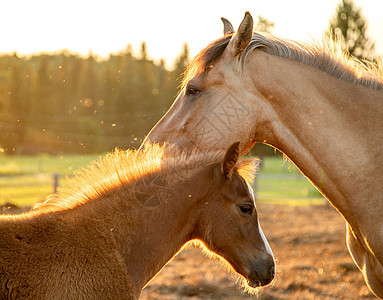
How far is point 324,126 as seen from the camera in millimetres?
3037

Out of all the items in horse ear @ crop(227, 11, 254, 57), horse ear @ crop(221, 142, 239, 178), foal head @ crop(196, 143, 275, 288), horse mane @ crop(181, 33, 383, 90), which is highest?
horse ear @ crop(227, 11, 254, 57)

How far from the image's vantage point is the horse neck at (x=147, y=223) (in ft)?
9.27

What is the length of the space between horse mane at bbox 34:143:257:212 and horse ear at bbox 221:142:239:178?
0.11 metres

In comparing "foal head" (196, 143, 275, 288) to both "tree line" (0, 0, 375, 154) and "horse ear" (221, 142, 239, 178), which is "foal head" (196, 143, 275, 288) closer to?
"horse ear" (221, 142, 239, 178)

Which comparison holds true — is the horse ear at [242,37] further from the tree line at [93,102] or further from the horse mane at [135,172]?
the tree line at [93,102]

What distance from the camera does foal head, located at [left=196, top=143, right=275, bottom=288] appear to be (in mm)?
3049

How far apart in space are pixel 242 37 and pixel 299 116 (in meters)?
Result: 0.66

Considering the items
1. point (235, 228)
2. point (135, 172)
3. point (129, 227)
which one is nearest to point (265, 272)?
point (235, 228)

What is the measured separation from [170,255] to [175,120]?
3.09ft

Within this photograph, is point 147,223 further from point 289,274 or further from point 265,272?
point 289,274

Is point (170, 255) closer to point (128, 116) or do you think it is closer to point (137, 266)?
point (137, 266)

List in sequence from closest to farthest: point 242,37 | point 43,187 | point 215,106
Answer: point 242,37 → point 215,106 → point 43,187

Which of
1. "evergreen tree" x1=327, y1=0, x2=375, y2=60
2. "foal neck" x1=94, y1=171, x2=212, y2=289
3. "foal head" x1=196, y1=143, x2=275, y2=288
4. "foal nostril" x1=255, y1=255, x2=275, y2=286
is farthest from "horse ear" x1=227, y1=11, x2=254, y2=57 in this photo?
"evergreen tree" x1=327, y1=0, x2=375, y2=60

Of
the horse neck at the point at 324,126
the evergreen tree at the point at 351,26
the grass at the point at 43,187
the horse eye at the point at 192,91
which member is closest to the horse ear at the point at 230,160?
the horse neck at the point at 324,126
